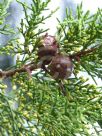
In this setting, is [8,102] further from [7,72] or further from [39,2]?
A: [39,2]

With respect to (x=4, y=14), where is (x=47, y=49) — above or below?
below

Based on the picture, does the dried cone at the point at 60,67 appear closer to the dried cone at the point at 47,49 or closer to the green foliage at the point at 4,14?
the dried cone at the point at 47,49

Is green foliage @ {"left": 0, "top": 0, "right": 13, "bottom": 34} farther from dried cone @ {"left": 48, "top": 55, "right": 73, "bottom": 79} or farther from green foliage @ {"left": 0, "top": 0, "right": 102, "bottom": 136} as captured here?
dried cone @ {"left": 48, "top": 55, "right": 73, "bottom": 79}

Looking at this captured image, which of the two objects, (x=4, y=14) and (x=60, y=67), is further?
(x=4, y=14)

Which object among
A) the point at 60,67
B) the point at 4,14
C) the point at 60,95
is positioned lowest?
A: the point at 60,95

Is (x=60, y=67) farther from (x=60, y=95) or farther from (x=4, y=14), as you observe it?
(x=4, y=14)

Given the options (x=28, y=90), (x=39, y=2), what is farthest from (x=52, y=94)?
(x=39, y=2)

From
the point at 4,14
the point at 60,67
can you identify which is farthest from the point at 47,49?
the point at 4,14

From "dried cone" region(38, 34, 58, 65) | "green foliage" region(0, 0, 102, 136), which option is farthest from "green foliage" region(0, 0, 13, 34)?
"dried cone" region(38, 34, 58, 65)
